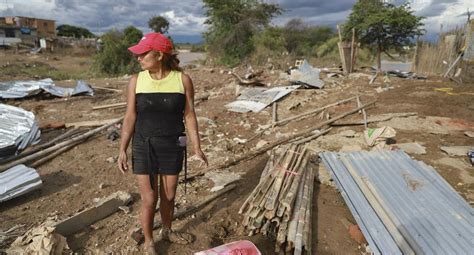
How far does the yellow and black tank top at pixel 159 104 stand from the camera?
2182 mm

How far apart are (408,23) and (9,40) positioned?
133 ft

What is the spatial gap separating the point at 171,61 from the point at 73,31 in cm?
6532

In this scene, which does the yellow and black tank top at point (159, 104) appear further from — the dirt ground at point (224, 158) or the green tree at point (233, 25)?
the green tree at point (233, 25)

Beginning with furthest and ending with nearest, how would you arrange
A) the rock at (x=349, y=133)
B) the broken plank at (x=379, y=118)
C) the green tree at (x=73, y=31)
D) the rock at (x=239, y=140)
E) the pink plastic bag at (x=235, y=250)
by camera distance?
the green tree at (x=73, y=31) < the broken plank at (x=379, y=118) < the rock at (x=239, y=140) < the rock at (x=349, y=133) < the pink plastic bag at (x=235, y=250)

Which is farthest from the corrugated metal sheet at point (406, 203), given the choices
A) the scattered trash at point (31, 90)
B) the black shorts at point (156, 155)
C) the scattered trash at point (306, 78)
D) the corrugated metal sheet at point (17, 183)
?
the scattered trash at point (31, 90)

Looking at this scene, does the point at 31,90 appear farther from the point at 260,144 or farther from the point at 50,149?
the point at 260,144

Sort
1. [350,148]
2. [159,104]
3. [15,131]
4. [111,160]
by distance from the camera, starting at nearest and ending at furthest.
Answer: [159,104]
[15,131]
[111,160]
[350,148]

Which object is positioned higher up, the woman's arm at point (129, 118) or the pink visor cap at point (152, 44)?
the pink visor cap at point (152, 44)

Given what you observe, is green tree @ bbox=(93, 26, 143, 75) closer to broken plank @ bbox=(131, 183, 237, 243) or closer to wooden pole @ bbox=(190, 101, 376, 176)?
wooden pole @ bbox=(190, 101, 376, 176)

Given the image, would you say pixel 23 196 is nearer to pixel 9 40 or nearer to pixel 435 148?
pixel 435 148

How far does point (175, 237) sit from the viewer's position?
263 cm

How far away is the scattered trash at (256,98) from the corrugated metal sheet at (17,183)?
473 cm

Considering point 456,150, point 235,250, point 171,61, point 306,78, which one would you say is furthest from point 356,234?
point 306,78

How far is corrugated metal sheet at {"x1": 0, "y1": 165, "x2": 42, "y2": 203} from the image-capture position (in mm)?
3361
